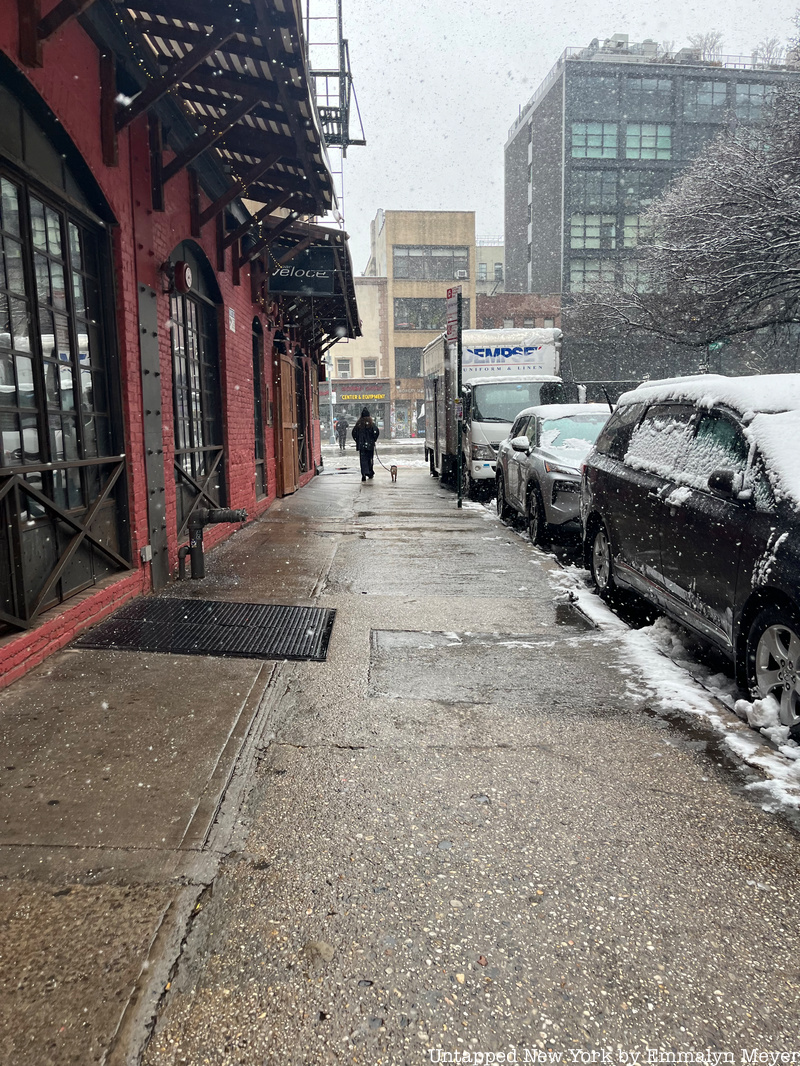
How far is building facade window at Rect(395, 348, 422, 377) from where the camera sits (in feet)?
179

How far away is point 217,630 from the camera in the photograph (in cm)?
544

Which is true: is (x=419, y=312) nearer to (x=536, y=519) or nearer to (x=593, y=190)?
(x=593, y=190)

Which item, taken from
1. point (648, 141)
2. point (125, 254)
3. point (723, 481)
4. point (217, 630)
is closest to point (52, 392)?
point (125, 254)

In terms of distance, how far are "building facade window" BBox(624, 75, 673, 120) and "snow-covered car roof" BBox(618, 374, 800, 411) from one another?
50.6 meters

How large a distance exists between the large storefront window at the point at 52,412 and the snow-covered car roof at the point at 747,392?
4.28 m

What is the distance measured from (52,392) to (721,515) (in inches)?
172

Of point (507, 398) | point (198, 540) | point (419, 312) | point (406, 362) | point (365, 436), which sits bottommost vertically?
point (198, 540)

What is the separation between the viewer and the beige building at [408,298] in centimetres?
5394

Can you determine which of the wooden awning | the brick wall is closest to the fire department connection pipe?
the brick wall

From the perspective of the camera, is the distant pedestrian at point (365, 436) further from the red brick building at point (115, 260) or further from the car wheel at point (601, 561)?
the car wheel at point (601, 561)

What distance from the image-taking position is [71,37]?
16.4 feet

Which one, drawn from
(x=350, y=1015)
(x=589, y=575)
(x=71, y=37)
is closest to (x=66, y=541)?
(x=71, y=37)

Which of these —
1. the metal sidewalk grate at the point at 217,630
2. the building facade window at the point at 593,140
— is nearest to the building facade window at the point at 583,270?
the building facade window at the point at 593,140

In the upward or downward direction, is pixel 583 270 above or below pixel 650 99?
below
